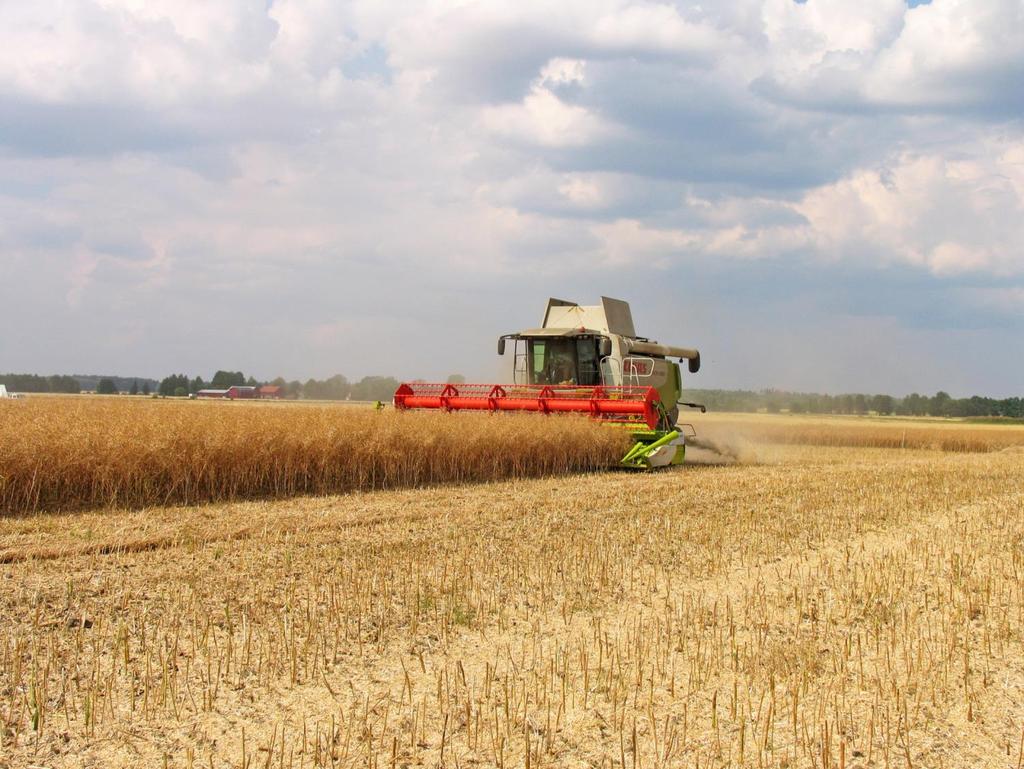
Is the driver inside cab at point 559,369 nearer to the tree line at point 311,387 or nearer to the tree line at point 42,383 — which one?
the tree line at point 311,387

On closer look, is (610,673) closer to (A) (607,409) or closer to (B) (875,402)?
(A) (607,409)

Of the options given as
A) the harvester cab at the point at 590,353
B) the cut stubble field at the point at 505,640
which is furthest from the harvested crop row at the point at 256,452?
the harvester cab at the point at 590,353

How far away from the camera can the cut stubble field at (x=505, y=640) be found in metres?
3.41

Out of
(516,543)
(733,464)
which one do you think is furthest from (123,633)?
(733,464)

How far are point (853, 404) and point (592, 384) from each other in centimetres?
4049

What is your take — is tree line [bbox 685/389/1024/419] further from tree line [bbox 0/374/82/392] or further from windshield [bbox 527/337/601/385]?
tree line [bbox 0/374/82/392]

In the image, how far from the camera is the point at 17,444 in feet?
27.5

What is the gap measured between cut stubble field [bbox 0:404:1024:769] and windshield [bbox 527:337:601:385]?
6.98 m

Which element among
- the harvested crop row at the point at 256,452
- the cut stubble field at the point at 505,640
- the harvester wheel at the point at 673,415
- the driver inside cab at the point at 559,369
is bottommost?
the cut stubble field at the point at 505,640

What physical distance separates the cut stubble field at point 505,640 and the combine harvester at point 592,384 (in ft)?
17.3

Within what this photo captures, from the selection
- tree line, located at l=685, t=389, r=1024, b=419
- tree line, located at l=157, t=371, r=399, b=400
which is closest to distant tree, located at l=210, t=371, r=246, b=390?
tree line, located at l=157, t=371, r=399, b=400

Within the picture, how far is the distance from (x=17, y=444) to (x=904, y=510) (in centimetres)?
873

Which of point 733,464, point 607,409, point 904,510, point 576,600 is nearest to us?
point 576,600

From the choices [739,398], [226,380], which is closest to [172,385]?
[226,380]
